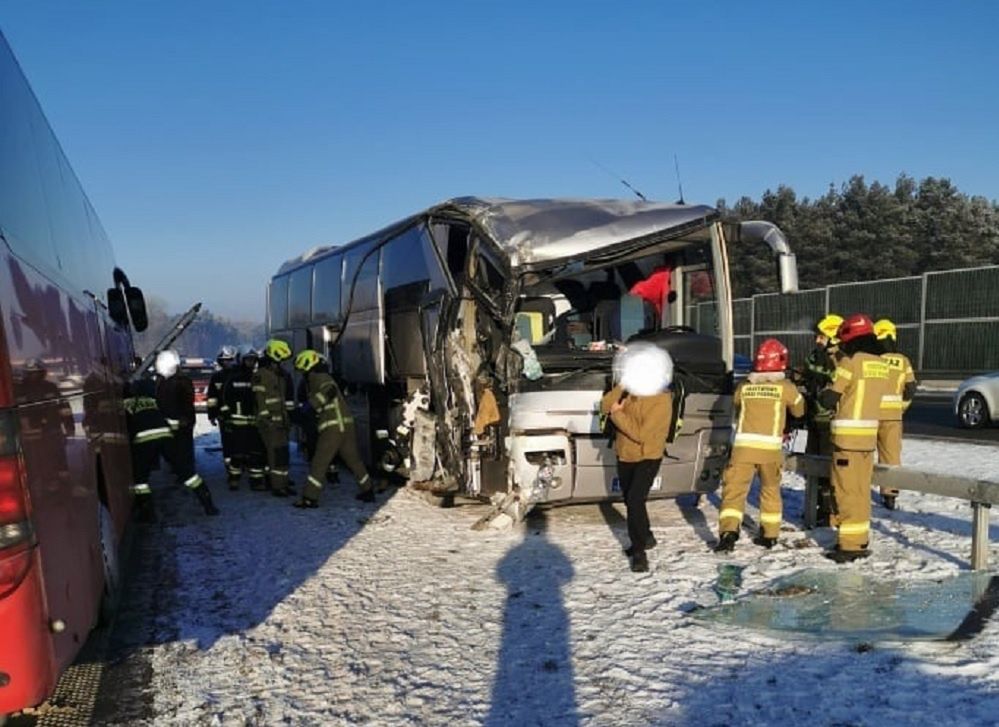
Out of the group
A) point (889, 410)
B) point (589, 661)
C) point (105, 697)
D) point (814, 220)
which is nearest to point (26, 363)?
point (105, 697)

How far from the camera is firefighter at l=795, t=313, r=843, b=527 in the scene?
7.48 m

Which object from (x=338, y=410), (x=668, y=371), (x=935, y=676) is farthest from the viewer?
(x=338, y=410)

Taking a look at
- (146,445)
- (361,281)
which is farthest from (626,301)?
(146,445)

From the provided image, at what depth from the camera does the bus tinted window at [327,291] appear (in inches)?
432

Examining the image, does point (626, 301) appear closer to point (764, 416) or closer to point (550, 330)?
point (550, 330)

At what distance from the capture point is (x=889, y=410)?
24.7ft

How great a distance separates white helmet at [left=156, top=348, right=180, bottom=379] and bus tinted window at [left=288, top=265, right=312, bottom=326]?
2.10 m

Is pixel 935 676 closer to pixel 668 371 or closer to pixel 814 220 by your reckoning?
pixel 668 371

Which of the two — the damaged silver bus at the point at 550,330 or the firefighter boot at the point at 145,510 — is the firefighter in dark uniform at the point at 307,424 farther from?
the firefighter boot at the point at 145,510

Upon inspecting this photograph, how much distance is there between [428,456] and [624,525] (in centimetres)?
219

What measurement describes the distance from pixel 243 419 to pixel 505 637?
6.46 meters

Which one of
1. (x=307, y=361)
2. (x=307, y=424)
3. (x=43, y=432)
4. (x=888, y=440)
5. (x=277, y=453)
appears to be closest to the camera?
(x=43, y=432)

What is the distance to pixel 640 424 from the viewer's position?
6078mm

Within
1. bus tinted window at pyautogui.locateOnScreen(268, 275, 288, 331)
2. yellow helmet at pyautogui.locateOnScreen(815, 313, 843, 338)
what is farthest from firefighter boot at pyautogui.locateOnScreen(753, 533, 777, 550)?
bus tinted window at pyautogui.locateOnScreen(268, 275, 288, 331)
